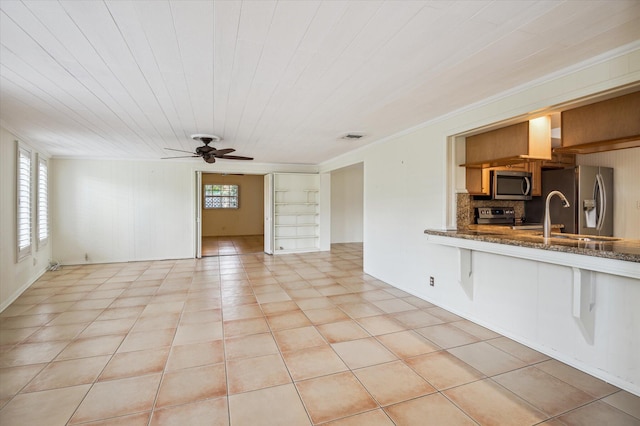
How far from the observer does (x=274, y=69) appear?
91.4 inches

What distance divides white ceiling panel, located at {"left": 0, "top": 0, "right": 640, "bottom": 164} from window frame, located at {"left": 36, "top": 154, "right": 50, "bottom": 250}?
1.88 metres

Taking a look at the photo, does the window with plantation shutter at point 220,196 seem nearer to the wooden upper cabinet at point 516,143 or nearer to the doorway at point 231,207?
the doorway at point 231,207

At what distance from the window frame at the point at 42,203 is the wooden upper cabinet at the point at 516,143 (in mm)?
6805

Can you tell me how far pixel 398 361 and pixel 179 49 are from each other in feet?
9.32

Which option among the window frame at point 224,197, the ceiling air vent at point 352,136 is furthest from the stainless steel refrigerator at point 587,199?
the window frame at point 224,197

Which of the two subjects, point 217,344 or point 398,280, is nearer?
point 217,344

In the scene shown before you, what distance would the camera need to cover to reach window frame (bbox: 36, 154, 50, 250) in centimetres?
512

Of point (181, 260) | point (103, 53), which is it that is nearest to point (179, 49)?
point (103, 53)

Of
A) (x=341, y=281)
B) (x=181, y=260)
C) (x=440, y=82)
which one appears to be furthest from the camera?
(x=181, y=260)

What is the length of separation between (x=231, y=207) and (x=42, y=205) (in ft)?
21.1

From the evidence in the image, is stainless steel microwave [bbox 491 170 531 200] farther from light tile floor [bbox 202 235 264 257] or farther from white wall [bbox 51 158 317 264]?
light tile floor [bbox 202 235 264 257]

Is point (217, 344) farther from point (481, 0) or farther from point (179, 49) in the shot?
point (481, 0)

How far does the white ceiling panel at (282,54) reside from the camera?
162 cm

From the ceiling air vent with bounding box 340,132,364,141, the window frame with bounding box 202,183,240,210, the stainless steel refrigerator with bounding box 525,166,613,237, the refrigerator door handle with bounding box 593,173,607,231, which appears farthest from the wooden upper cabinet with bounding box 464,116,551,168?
the window frame with bounding box 202,183,240,210
